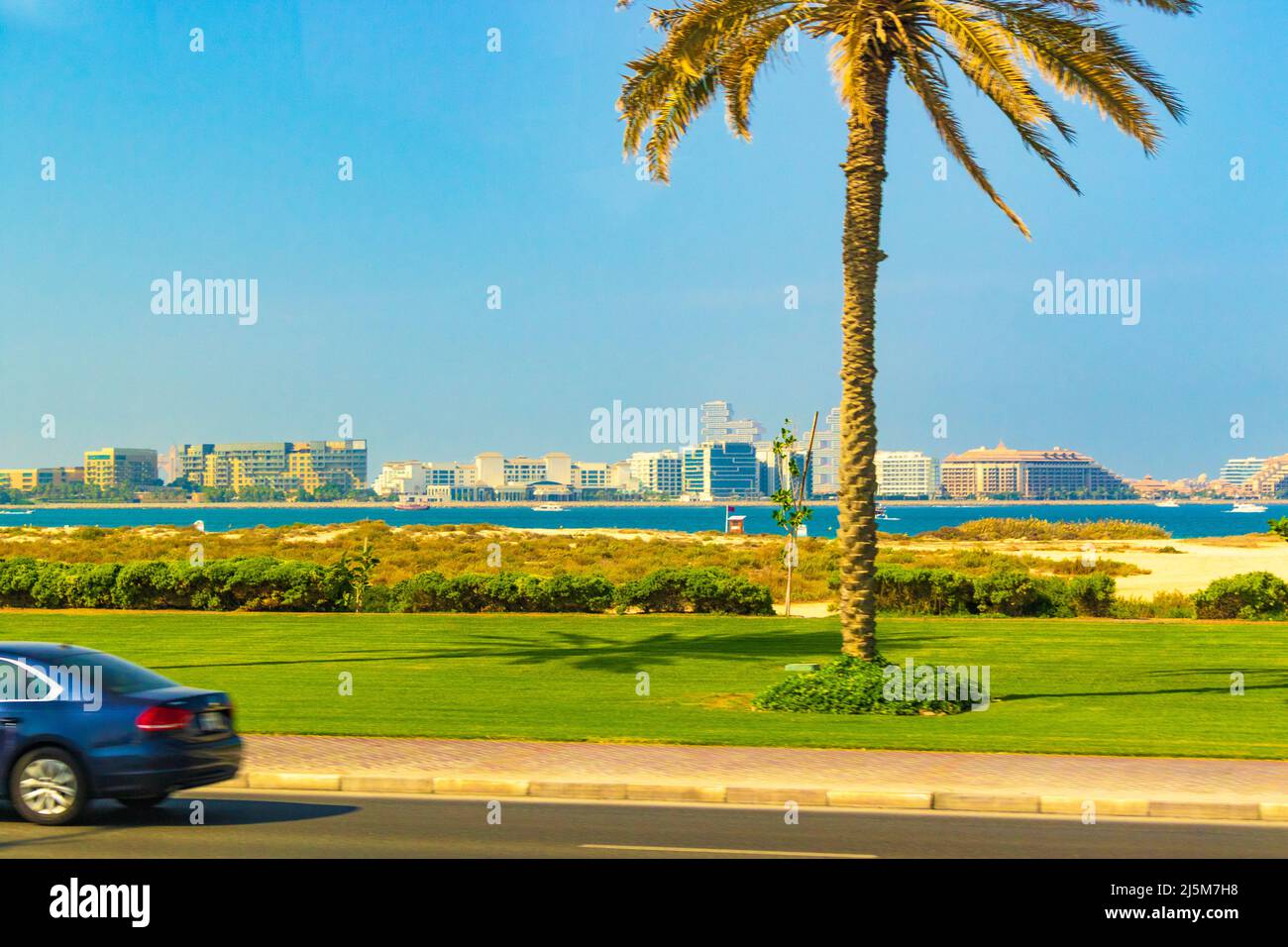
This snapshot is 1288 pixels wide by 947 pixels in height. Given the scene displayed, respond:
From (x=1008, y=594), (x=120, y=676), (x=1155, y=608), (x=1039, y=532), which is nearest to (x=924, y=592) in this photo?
(x=1008, y=594)

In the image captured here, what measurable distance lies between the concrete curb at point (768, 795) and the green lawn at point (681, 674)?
2739mm

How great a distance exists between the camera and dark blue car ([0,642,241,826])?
10.4 metres

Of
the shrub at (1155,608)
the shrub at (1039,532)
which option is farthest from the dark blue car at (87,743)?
the shrub at (1039,532)

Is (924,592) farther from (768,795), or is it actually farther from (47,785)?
(47,785)

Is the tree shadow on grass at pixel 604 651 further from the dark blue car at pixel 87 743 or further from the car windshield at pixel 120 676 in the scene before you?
the dark blue car at pixel 87 743

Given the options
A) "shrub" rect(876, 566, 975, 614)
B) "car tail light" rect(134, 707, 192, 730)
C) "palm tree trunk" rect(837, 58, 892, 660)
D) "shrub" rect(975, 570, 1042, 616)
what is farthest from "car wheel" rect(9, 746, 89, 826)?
"shrub" rect(975, 570, 1042, 616)

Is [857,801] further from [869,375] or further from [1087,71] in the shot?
[1087,71]

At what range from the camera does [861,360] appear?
60.6 feet

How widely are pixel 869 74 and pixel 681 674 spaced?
10.3 m

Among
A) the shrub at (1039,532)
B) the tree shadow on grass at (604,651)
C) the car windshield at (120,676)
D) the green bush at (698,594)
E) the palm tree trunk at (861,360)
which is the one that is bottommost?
the shrub at (1039,532)

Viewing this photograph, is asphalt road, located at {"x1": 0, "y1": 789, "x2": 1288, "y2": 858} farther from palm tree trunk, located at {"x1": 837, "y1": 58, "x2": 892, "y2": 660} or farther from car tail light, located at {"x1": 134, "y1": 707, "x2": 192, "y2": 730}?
palm tree trunk, located at {"x1": 837, "y1": 58, "x2": 892, "y2": 660}

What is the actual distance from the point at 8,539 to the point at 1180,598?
244ft

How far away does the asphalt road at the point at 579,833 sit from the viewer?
384 inches
